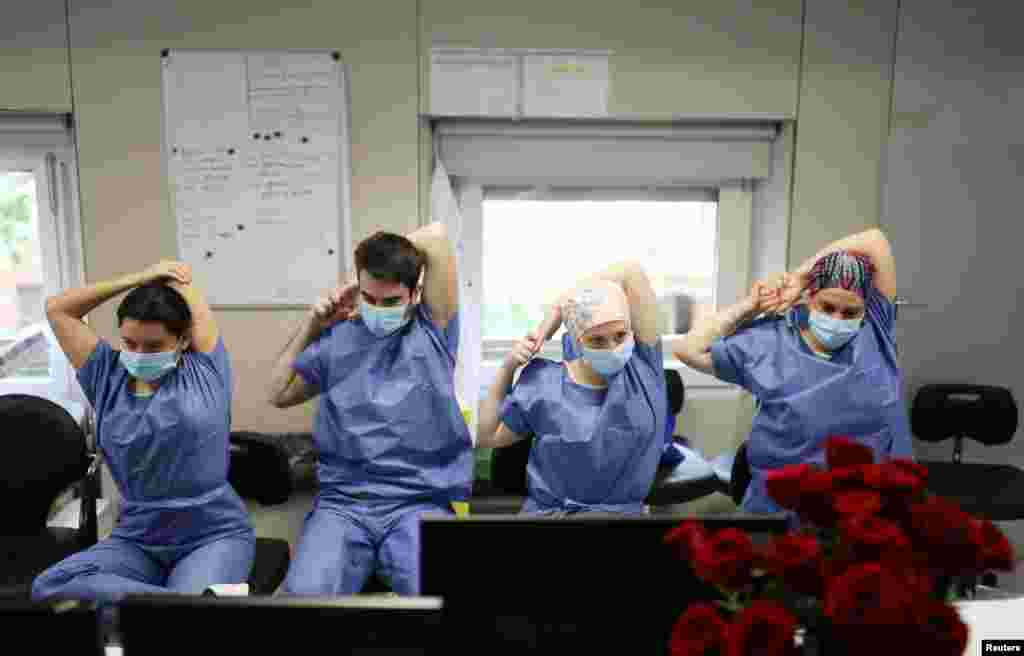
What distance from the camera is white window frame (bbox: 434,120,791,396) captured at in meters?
2.93

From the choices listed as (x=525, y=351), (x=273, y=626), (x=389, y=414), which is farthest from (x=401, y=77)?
(x=273, y=626)

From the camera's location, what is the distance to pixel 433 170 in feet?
9.49

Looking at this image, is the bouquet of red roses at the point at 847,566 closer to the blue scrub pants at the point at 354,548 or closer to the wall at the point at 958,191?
the blue scrub pants at the point at 354,548

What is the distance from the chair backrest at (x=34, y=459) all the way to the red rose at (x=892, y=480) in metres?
2.20

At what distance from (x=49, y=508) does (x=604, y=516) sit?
1.97 m

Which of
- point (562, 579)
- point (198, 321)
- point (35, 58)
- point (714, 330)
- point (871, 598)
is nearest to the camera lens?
point (871, 598)

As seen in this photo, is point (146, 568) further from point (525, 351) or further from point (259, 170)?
point (259, 170)

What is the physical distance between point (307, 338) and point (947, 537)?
6.05 ft

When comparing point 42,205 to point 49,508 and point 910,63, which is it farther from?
point 910,63

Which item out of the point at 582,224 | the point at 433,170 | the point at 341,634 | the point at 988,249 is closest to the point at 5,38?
the point at 433,170

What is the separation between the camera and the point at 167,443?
6.77 ft

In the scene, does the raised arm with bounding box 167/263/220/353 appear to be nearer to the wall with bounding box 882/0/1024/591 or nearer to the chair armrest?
the chair armrest

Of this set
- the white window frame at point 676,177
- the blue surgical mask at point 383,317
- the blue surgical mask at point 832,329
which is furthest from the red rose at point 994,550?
the white window frame at point 676,177

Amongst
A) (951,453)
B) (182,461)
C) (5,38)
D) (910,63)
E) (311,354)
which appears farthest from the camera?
(951,453)
